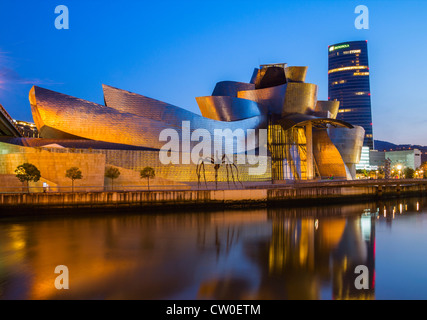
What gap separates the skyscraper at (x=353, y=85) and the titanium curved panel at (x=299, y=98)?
3574 inches

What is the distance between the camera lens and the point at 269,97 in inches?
1522

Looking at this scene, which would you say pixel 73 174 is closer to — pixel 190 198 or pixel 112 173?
pixel 112 173

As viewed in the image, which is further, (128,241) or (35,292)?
(128,241)

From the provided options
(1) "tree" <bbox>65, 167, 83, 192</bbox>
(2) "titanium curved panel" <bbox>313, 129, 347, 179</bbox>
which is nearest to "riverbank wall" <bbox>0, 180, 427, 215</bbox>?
(1) "tree" <bbox>65, 167, 83, 192</bbox>

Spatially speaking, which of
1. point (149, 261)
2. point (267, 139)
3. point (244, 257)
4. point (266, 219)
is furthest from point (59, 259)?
point (267, 139)

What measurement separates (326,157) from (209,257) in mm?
30886

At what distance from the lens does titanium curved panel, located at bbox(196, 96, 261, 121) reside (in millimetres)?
35812

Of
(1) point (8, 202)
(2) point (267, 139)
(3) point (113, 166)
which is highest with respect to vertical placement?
(2) point (267, 139)

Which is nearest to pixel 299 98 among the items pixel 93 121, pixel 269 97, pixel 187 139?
pixel 269 97

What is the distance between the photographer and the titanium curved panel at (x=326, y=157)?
38531 mm

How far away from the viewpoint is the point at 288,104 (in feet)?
126

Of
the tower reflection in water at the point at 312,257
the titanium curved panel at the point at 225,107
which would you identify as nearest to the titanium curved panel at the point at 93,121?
the titanium curved panel at the point at 225,107
